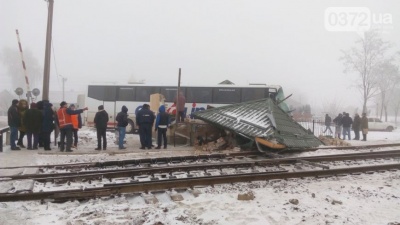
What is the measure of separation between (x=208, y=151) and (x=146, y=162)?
10.8ft

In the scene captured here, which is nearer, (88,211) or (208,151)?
(88,211)

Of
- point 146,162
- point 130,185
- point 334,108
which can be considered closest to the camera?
point 130,185

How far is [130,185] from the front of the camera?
530 cm

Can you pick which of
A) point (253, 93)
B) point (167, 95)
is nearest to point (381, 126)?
point (253, 93)

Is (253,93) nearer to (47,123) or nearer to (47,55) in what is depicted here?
(47,55)

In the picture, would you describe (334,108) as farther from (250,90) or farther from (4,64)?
(4,64)

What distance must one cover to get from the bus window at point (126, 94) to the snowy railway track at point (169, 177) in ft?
49.1

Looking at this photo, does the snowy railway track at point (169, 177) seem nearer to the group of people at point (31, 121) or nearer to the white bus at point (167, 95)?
the group of people at point (31, 121)

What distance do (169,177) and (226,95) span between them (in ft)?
45.7

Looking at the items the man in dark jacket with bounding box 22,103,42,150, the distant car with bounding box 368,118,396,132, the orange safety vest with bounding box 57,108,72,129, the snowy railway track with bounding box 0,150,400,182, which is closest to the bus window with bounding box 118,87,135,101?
the man in dark jacket with bounding box 22,103,42,150

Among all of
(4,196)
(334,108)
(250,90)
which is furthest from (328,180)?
(334,108)

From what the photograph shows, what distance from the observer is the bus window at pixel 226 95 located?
19750mm

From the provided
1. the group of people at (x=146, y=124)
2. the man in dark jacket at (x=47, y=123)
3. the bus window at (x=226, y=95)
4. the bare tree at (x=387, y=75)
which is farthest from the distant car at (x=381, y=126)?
the man in dark jacket at (x=47, y=123)

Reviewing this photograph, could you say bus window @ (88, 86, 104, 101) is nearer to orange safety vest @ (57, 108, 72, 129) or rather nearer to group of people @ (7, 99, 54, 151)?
group of people @ (7, 99, 54, 151)
